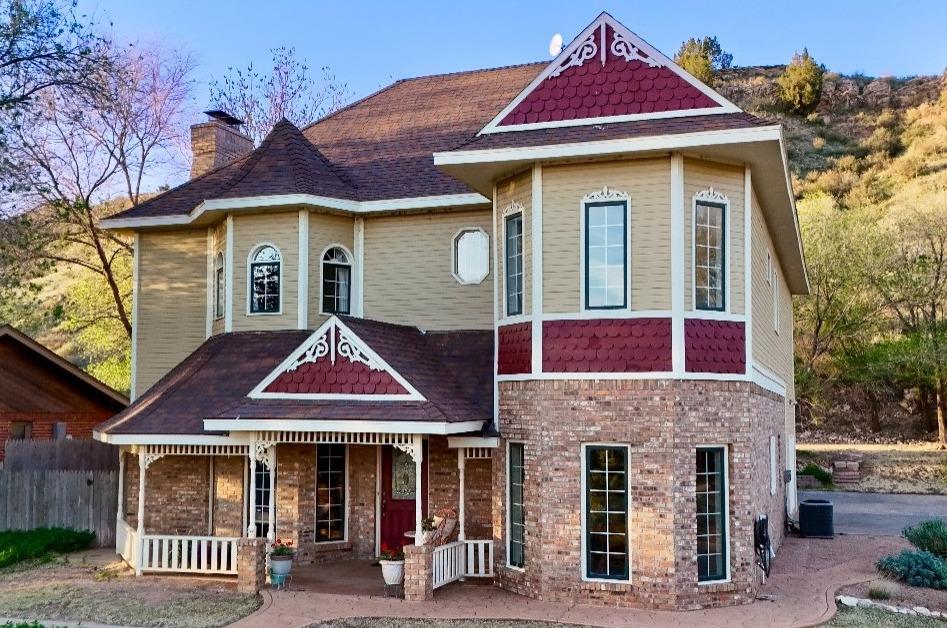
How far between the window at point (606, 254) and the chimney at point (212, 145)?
10946mm

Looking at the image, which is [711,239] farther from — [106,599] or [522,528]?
[106,599]

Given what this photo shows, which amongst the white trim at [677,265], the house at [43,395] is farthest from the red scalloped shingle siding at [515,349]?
the house at [43,395]

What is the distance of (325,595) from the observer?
1223cm

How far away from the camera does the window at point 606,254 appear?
12055 millimetres

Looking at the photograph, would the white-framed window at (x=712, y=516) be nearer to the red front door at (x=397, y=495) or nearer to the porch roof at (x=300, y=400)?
the porch roof at (x=300, y=400)

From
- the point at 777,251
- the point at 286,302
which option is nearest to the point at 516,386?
the point at 286,302

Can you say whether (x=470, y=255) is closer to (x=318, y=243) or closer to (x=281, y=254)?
(x=318, y=243)

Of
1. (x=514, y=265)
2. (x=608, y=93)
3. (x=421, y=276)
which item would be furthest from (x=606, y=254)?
(x=421, y=276)

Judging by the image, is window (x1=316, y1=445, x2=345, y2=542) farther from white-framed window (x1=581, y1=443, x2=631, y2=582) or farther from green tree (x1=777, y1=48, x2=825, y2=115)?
green tree (x1=777, y1=48, x2=825, y2=115)

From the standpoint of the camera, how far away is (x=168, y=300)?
17828 mm

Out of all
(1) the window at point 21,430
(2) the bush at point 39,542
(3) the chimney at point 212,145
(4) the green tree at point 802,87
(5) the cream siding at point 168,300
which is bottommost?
(2) the bush at point 39,542

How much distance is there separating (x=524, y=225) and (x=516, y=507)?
414 cm

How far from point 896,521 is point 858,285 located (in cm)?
1891

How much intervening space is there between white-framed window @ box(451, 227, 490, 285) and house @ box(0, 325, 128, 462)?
9.74 m
